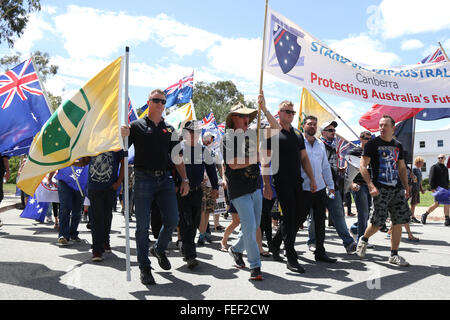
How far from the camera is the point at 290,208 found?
497cm

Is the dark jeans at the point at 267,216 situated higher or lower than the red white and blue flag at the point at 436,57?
lower

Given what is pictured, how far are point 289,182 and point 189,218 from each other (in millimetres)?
1457

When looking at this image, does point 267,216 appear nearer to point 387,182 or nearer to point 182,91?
point 387,182

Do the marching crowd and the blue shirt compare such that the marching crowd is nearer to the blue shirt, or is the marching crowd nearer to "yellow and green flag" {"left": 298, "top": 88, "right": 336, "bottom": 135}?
the blue shirt

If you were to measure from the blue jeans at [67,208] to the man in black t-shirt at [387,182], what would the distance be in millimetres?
4730

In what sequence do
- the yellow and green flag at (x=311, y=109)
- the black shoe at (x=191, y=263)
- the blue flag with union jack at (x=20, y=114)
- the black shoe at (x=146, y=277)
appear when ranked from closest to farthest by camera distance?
the black shoe at (x=146, y=277)
the black shoe at (x=191, y=263)
the blue flag with union jack at (x=20, y=114)
the yellow and green flag at (x=311, y=109)

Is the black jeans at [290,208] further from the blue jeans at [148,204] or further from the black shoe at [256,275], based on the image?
the blue jeans at [148,204]

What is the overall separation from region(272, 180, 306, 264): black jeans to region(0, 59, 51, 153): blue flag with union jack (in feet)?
14.9

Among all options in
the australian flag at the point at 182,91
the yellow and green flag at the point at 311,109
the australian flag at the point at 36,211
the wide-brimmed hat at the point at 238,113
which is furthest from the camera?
the australian flag at the point at 182,91

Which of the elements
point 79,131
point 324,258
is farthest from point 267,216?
point 79,131

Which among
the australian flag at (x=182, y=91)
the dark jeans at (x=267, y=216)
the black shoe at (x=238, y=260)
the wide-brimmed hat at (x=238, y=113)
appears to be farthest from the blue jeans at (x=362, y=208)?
the australian flag at (x=182, y=91)

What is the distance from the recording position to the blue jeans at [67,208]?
6.88 metres

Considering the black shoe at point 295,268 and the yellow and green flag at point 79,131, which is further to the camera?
the black shoe at point 295,268
